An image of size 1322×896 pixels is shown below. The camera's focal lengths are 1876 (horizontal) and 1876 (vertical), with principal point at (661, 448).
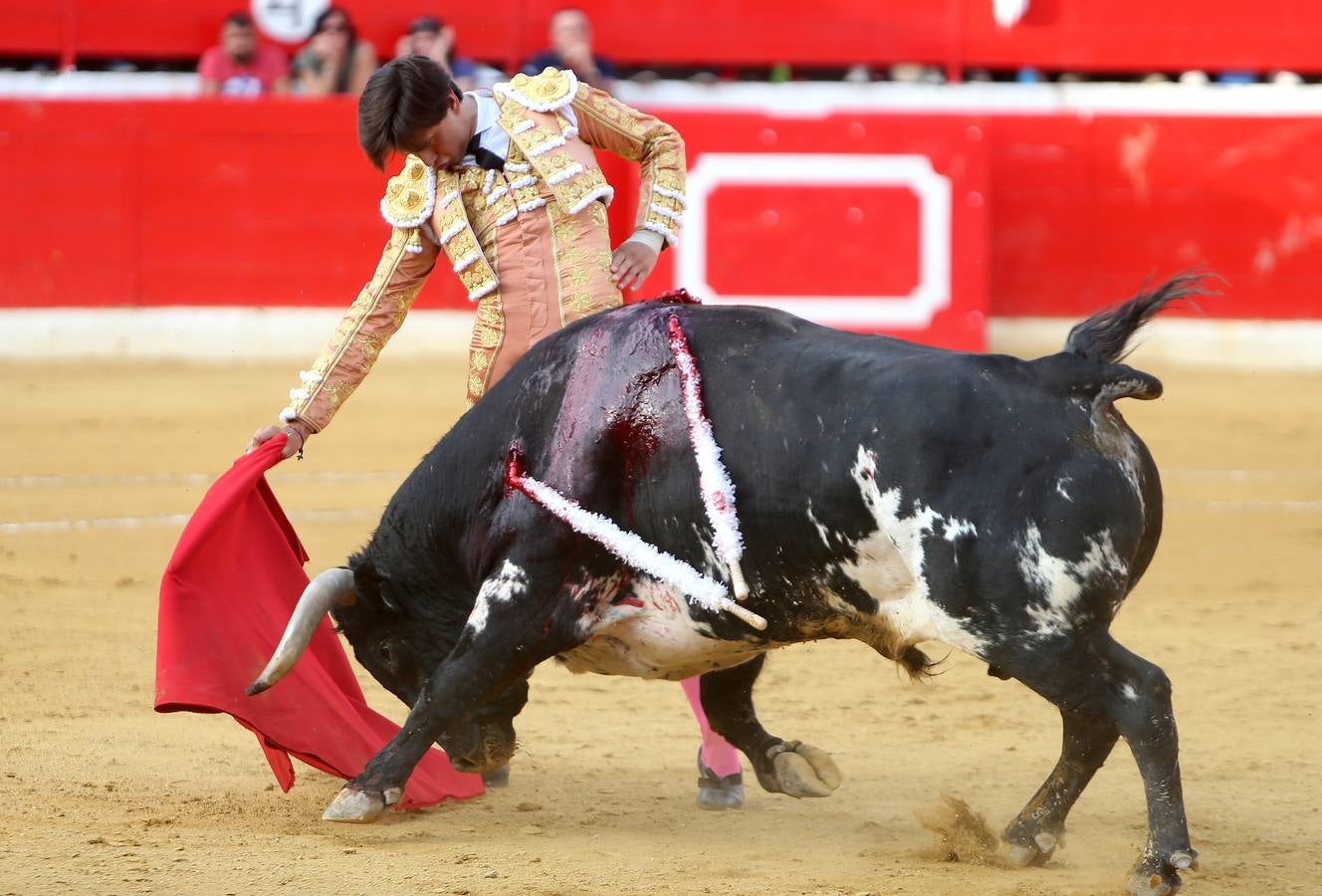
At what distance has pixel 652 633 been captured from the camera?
9.70ft

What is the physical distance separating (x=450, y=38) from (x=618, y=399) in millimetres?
7094

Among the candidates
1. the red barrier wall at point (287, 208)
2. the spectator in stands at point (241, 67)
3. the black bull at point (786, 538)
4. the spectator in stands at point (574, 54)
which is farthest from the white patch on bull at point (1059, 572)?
the spectator in stands at point (241, 67)

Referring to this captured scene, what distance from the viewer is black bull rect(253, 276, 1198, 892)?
8.41ft

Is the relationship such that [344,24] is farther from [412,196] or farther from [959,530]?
[959,530]

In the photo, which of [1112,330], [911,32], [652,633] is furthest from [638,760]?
[911,32]

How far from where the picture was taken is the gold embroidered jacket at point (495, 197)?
321cm

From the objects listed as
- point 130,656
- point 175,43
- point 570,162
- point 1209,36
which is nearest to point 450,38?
point 175,43

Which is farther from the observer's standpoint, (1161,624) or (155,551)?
(155,551)

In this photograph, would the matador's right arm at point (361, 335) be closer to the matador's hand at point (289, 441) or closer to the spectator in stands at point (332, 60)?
the matador's hand at point (289, 441)

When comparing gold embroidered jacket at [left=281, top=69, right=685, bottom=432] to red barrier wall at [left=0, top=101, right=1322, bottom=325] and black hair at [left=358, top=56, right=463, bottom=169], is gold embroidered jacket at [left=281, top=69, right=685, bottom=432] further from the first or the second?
red barrier wall at [left=0, top=101, right=1322, bottom=325]

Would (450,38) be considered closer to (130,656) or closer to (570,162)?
(130,656)

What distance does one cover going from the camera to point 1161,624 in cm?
476

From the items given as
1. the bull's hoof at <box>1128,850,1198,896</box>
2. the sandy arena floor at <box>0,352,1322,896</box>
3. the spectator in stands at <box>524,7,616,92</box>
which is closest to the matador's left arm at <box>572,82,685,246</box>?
the sandy arena floor at <box>0,352,1322,896</box>

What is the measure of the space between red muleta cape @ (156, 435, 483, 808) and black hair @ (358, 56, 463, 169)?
2.07ft
